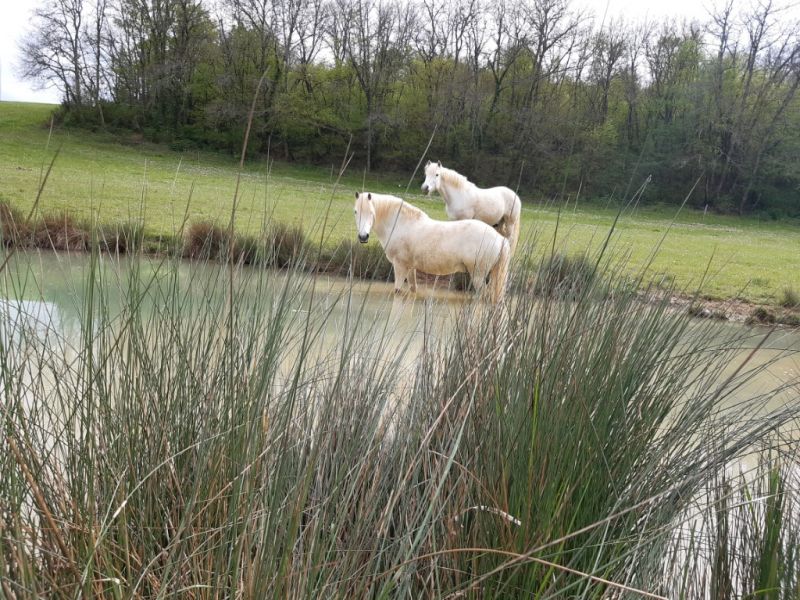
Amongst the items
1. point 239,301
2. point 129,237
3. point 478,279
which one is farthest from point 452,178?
point 239,301

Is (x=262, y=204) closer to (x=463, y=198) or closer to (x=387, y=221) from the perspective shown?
(x=463, y=198)

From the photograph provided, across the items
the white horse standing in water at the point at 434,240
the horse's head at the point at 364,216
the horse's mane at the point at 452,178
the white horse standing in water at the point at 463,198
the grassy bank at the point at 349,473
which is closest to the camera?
the grassy bank at the point at 349,473

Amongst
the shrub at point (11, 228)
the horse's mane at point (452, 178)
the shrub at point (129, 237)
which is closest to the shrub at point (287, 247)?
the shrub at point (129, 237)

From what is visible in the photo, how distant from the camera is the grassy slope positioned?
32.4 ft

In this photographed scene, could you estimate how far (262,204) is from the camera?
45.3ft

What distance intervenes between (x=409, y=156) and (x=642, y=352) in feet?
83.5

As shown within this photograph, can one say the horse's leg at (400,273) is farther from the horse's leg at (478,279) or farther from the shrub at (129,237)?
the shrub at (129,237)

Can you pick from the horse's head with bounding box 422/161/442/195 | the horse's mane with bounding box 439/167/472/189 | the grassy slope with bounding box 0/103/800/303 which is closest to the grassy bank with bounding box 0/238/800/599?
the grassy slope with bounding box 0/103/800/303

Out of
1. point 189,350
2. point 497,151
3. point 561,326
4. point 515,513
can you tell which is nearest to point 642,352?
point 561,326

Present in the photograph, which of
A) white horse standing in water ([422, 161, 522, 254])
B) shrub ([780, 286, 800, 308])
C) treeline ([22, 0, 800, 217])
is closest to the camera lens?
shrub ([780, 286, 800, 308])

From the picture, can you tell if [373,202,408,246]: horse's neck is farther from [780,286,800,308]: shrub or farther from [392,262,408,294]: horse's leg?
[780,286,800,308]: shrub

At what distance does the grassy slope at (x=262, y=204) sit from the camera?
989 centimetres

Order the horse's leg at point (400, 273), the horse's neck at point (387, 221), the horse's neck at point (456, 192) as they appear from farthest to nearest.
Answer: the horse's neck at point (456, 192)
the horse's leg at point (400, 273)
the horse's neck at point (387, 221)

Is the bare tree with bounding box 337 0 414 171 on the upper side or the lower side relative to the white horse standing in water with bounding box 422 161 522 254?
upper
